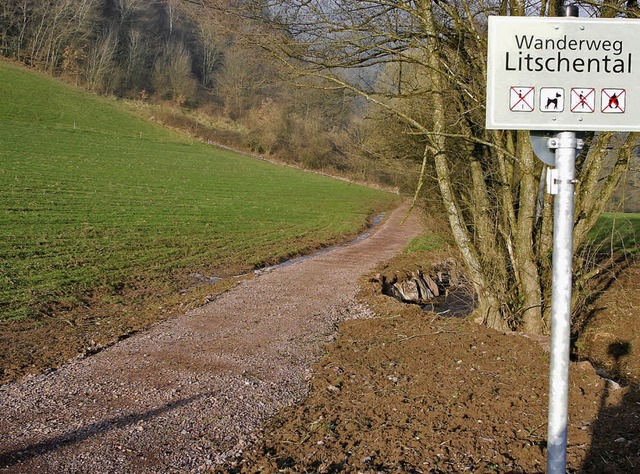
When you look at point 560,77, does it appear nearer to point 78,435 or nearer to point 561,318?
point 561,318

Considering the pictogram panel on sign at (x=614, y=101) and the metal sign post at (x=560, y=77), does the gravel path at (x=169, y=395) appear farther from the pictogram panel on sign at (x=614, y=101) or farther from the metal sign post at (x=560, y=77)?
the pictogram panel on sign at (x=614, y=101)

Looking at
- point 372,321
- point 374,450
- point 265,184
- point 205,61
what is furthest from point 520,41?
point 205,61

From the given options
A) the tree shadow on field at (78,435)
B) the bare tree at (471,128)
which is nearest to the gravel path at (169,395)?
the tree shadow on field at (78,435)

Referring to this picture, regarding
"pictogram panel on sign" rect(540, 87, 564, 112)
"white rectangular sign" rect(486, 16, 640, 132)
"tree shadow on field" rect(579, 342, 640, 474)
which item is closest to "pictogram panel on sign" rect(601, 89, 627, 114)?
"white rectangular sign" rect(486, 16, 640, 132)

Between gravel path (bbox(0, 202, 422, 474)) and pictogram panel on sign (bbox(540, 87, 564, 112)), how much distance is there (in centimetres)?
356

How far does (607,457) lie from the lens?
4.88 metres

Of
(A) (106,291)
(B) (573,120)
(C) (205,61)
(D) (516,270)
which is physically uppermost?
A: (C) (205,61)

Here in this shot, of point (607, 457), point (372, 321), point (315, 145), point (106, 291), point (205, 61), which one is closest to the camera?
point (607, 457)

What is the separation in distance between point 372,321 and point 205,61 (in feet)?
279

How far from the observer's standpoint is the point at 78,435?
5250 mm

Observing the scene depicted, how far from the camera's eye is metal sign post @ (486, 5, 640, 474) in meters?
3.00

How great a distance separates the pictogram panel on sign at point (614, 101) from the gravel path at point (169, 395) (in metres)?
3.72

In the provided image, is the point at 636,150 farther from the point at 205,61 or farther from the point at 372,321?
the point at 205,61

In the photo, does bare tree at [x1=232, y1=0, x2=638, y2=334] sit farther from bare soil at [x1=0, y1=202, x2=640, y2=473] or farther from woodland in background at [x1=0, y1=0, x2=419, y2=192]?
woodland in background at [x1=0, y1=0, x2=419, y2=192]
